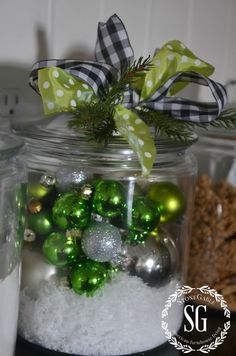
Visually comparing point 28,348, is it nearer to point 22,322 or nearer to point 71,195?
point 22,322

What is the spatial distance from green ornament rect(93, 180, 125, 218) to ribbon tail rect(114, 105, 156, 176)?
0.04m

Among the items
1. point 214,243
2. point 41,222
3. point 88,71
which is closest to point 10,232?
point 41,222

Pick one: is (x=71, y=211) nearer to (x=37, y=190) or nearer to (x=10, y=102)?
(x=37, y=190)

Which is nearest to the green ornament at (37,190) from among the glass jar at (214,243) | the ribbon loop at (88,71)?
the ribbon loop at (88,71)

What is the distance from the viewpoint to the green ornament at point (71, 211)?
53 centimetres

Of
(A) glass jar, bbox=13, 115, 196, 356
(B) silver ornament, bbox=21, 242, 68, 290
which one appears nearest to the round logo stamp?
(A) glass jar, bbox=13, 115, 196, 356

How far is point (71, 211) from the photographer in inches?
20.8

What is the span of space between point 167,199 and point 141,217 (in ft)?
0.20

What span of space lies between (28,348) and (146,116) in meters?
0.27

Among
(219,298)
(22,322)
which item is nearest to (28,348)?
(22,322)

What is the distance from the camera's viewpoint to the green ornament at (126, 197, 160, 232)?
549 mm

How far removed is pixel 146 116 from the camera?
58 cm

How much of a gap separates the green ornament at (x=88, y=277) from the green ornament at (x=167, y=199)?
3.9 inches

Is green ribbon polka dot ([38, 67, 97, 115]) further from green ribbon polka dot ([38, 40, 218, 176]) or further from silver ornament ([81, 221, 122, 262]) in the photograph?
silver ornament ([81, 221, 122, 262])
